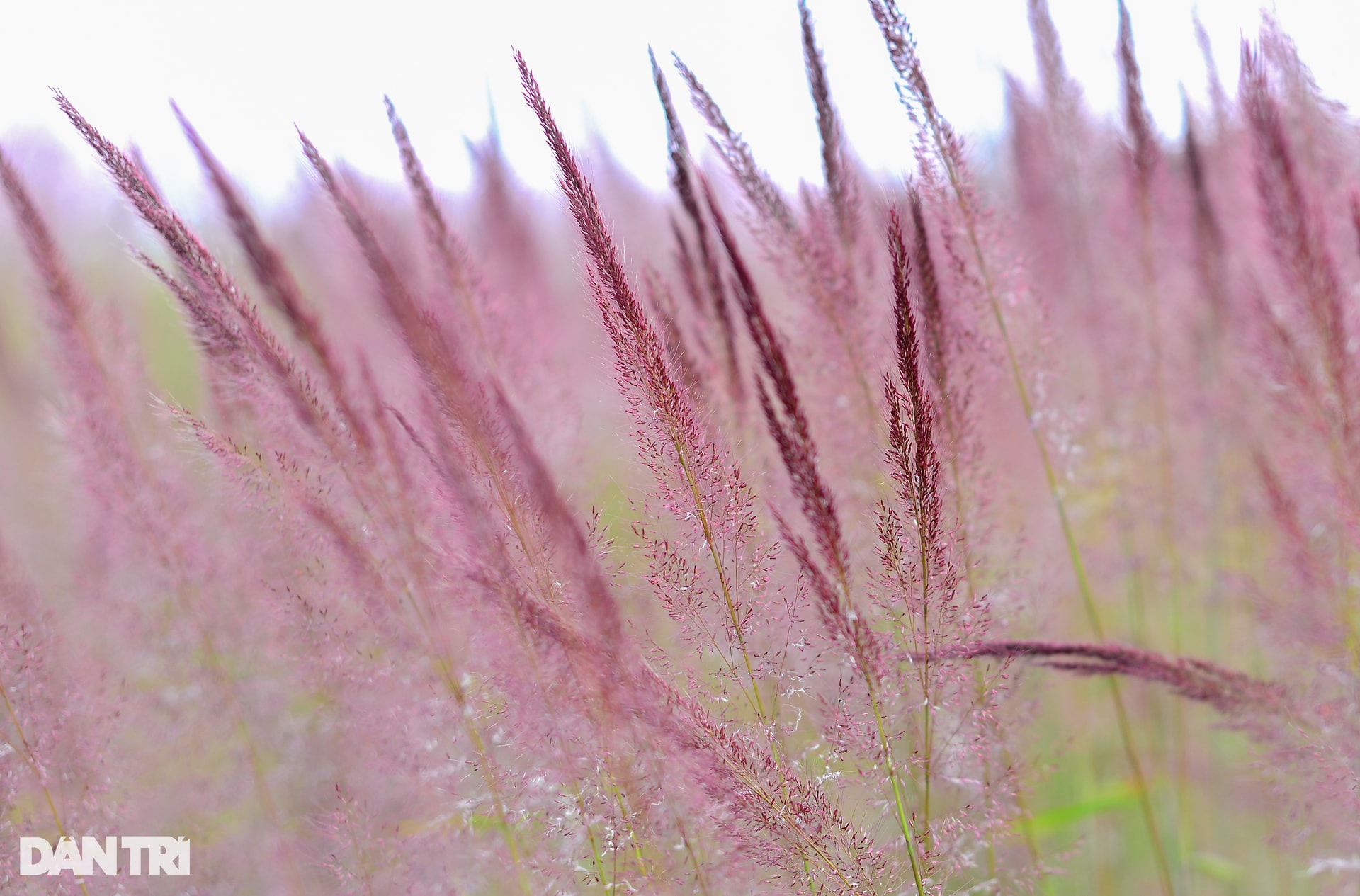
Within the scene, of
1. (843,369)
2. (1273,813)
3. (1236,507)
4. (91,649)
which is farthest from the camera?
(1236,507)

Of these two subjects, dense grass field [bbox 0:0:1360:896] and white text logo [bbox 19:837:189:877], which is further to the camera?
white text logo [bbox 19:837:189:877]

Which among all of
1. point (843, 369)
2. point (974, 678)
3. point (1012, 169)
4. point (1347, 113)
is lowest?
point (974, 678)

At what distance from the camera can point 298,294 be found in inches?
39.7

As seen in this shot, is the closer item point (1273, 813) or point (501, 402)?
point (501, 402)

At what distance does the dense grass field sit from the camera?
0.88 meters

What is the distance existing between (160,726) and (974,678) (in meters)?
1.68

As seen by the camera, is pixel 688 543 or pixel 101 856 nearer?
pixel 688 543

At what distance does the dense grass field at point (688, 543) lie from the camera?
88 centimetres

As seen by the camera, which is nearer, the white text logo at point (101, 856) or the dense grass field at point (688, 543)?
the dense grass field at point (688, 543)

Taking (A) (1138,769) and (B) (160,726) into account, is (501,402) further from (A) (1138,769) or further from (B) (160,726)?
(B) (160,726)

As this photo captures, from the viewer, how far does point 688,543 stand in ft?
2.97

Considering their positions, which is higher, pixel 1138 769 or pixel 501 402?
pixel 501 402

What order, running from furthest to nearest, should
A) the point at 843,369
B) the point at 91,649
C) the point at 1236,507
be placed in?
1. the point at 1236,507
2. the point at 91,649
3. the point at 843,369

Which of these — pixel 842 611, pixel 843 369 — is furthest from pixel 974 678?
pixel 843 369
